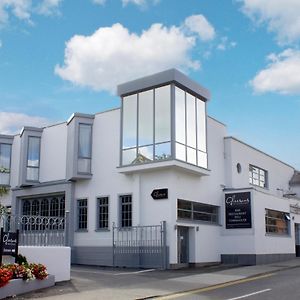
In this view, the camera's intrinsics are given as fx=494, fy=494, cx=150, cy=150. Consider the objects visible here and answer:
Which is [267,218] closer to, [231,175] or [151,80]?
[231,175]

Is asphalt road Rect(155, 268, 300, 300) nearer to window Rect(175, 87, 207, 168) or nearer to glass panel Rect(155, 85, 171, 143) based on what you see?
window Rect(175, 87, 207, 168)

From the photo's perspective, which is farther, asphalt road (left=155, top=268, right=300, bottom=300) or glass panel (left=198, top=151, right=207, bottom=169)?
glass panel (left=198, top=151, right=207, bottom=169)

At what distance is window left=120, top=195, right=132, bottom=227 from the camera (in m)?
25.3

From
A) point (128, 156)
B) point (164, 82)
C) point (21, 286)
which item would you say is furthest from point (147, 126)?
point (21, 286)

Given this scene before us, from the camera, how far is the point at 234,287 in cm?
1600

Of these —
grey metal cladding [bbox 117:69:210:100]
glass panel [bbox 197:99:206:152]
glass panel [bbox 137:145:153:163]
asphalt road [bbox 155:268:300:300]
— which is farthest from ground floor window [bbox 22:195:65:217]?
asphalt road [bbox 155:268:300:300]

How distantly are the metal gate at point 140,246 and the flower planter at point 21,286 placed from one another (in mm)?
8684

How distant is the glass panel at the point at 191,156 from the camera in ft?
81.0

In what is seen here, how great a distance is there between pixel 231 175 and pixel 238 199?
1937 millimetres

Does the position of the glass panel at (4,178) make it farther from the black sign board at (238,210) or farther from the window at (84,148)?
the black sign board at (238,210)

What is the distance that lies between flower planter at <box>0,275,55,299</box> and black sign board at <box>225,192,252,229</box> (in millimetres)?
13839

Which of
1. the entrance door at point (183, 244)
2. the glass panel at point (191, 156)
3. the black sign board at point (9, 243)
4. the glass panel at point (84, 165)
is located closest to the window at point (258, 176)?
the glass panel at point (191, 156)

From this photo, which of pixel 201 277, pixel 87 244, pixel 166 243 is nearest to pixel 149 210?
pixel 166 243

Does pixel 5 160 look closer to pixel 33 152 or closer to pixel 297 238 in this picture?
pixel 33 152
